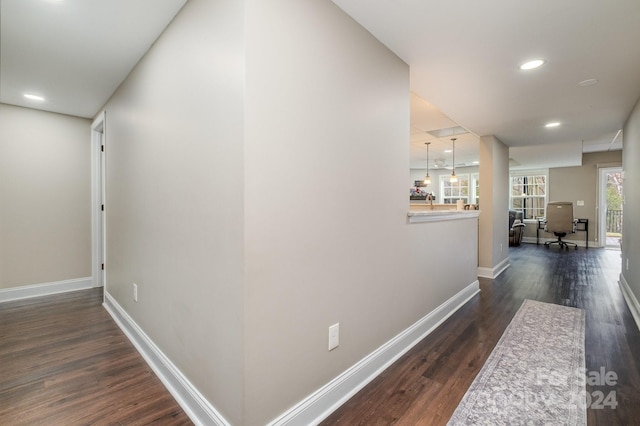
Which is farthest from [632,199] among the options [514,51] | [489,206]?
[514,51]

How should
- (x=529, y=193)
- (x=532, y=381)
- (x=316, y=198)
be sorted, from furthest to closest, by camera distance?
1. (x=529, y=193)
2. (x=532, y=381)
3. (x=316, y=198)

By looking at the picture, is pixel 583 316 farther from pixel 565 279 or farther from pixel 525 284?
pixel 565 279

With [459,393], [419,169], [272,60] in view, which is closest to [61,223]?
[272,60]

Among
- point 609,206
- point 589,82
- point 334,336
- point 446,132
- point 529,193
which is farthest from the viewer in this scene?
point 529,193

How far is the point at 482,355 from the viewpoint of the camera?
224cm

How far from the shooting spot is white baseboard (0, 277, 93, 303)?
3.42 metres

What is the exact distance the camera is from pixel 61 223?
148 inches

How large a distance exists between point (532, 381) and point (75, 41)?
3857mm

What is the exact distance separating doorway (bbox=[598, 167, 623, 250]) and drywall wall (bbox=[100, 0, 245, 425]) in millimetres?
10040

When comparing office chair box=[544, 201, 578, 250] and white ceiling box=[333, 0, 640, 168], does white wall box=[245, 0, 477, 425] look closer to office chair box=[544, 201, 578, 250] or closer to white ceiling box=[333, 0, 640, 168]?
white ceiling box=[333, 0, 640, 168]

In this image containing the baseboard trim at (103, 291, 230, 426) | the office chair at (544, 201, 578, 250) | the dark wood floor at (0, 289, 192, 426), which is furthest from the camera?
the office chair at (544, 201, 578, 250)

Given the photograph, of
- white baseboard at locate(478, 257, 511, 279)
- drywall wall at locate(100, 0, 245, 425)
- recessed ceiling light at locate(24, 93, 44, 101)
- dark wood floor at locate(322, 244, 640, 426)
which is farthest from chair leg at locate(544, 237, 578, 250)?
recessed ceiling light at locate(24, 93, 44, 101)

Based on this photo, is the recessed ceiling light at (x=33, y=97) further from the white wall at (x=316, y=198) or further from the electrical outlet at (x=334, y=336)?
the electrical outlet at (x=334, y=336)

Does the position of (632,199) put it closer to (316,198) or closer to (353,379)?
(353,379)
